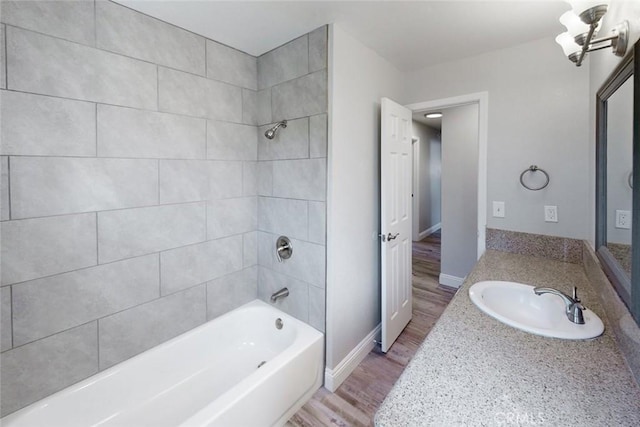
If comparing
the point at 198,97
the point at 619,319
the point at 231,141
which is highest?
the point at 198,97

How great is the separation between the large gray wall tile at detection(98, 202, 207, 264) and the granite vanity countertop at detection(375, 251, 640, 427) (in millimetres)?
1547

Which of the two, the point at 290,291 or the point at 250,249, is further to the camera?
the point at 250,249

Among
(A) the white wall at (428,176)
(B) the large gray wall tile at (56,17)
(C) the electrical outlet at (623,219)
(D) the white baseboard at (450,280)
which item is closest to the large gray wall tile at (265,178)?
(B) the large gray wall tile at (56,17)

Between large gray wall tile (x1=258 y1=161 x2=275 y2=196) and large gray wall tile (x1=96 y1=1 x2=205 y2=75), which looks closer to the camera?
large gray wall tile (x1=96 y1=1 x2=205 y2=75)

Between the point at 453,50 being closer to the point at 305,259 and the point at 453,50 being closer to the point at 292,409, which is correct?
the point at 305,259

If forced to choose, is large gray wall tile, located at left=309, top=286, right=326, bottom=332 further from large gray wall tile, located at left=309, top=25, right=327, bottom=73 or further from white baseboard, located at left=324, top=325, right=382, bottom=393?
large gray wall tile, located at left=309, top=25, right=327, bottom=73

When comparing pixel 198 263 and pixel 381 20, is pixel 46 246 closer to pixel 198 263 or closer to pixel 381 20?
pixel 198 263

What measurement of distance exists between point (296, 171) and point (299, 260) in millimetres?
631

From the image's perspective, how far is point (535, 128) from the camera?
1.95m

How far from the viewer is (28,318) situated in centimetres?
130

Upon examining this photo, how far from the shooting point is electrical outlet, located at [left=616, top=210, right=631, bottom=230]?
3.13 feet

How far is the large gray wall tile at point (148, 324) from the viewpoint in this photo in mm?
1553

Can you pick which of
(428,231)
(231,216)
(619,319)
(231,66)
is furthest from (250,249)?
(428,231)

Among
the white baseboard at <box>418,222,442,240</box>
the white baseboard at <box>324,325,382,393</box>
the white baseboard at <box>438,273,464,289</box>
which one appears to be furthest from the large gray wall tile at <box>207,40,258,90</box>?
the white baseboard at <box>418,222,442,240</box>
